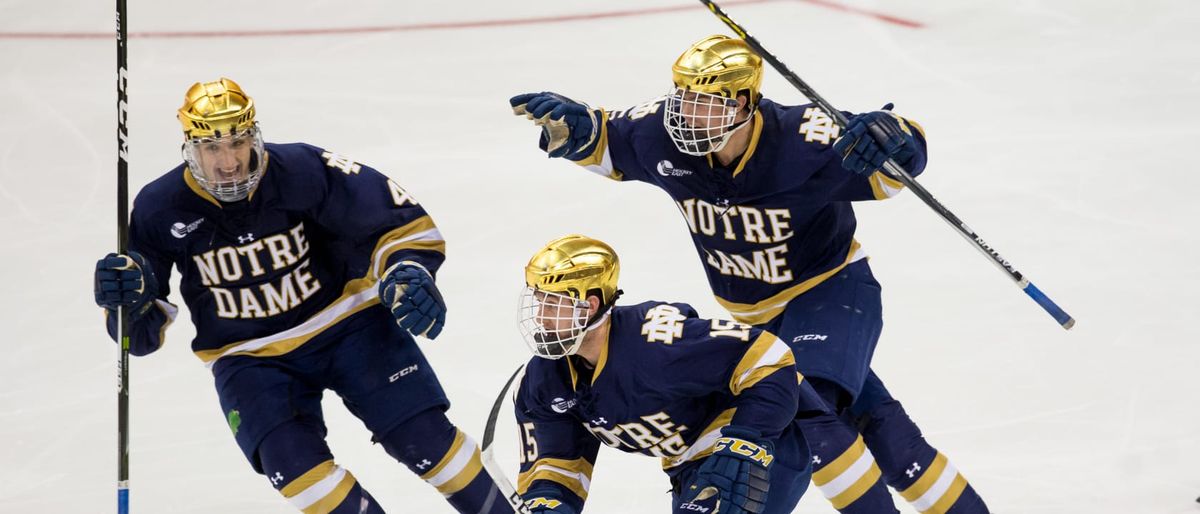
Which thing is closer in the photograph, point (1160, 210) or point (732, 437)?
point (732, 437)

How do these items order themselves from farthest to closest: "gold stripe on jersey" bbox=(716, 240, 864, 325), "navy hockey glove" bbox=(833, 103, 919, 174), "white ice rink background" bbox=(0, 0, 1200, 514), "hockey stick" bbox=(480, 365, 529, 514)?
"white ice rink background" bbox=(0, 0, 1200, 514), "gold stripe on jersey" bbox=(716, 240, 864, 325), "navy hockey glove" bbox=(833, 103, 919, 174), "hockey stick" bbox=(480, 365, 529, 514)

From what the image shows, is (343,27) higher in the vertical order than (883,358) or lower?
higher

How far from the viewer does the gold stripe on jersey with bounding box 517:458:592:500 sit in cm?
370

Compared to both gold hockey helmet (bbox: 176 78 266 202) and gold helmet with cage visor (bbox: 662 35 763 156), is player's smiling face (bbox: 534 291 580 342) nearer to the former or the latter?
gold helmet with cage visor (bbox: 662 35 763 156)

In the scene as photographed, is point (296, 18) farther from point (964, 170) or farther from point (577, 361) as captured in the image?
point (577, 361)

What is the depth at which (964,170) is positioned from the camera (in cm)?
708

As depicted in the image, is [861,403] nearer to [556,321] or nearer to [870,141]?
[870,141]

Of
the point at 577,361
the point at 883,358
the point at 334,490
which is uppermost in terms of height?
the point at 577,361

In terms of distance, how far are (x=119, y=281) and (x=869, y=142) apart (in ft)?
6.01

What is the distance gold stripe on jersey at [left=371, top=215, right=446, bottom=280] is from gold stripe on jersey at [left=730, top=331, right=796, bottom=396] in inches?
37.2

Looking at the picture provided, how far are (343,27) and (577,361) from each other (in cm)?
562

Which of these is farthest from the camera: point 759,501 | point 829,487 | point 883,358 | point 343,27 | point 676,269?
point 343,27

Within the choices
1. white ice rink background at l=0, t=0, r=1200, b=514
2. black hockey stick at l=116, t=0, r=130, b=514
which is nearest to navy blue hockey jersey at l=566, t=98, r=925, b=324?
white ice rink background at l=0, t=0, r=1200, b=514

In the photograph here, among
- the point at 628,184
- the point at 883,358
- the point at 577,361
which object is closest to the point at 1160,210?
the point at 883,358
